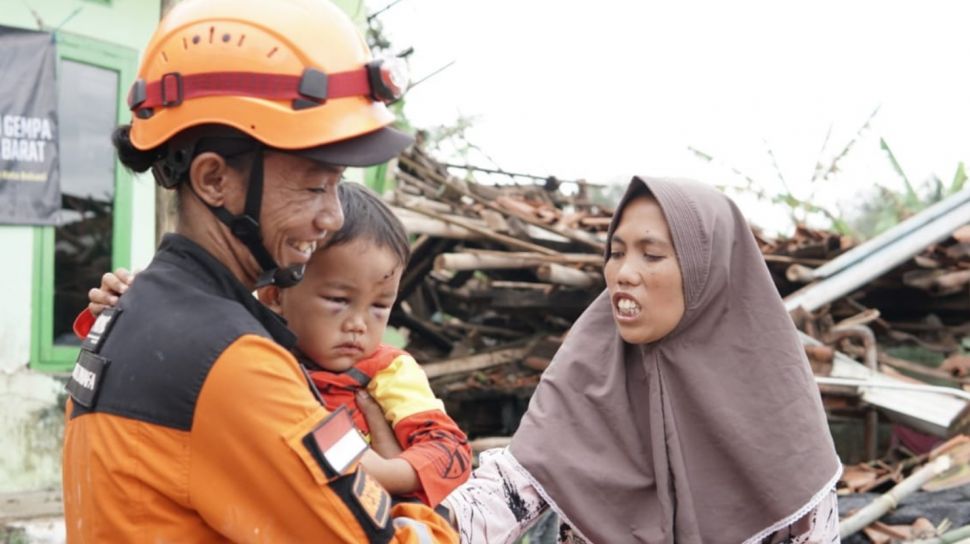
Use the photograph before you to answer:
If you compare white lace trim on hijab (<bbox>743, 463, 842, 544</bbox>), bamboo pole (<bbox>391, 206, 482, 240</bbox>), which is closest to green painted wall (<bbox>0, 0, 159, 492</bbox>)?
bamboo pole (<bbox>391, 206, 482, 240</bbox>)

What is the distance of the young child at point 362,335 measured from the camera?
2.59 meters

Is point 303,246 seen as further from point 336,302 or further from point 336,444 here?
point 336,302

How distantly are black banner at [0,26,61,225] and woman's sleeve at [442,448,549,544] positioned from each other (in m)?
5.19

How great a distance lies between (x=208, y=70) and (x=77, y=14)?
20.3ft

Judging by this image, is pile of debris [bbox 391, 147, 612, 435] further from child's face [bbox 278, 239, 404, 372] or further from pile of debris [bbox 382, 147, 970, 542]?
child's face [bbox 278, 239, 404, 372]

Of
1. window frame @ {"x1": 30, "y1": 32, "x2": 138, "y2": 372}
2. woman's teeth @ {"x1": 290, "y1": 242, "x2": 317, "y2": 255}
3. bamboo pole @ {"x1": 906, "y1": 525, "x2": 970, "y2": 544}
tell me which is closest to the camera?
woman's teeth @ {"x1": 290, "y1": 242, "x2": 317, "y2": 255}

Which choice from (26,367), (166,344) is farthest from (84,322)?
(26,367)

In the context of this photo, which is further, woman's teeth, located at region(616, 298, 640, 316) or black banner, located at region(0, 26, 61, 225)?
black banner, located at region(0, 26, 61, 225)

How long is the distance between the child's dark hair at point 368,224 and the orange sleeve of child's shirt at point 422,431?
0.99ft

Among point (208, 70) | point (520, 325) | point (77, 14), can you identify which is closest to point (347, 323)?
point (208, 70)

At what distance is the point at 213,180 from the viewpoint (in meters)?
1.95

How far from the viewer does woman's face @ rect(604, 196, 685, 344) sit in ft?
9.92

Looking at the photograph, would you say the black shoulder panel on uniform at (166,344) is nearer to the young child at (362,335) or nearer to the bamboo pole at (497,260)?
the young child at (362,335)

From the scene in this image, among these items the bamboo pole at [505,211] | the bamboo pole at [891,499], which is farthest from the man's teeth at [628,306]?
the bamboo pole at [505,211]
